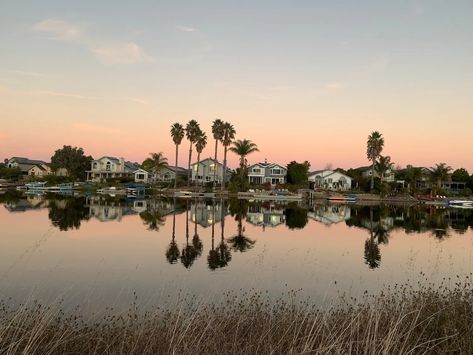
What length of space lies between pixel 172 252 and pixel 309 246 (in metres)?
11.2

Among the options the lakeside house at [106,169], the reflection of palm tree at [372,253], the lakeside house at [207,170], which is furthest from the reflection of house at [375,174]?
the reflection of palm tree at [372,253]

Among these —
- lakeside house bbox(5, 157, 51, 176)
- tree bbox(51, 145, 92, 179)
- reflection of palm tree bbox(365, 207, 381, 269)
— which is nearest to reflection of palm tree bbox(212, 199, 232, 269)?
reflection of palm tree bbox(365, 207, 381, 269)

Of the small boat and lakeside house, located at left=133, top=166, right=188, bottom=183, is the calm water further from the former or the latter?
lakeside house, located at left=133, top=166, right=188, bottom=183

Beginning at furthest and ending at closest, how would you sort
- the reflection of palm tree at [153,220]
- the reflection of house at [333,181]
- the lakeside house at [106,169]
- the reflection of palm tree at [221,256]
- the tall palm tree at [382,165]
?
the lakeside house at [106,169] < the reflection of house at [333,181] < the tall palm tree at [382,165] < the reflection of palm tree at [153,220] < the reflection of palm tree at [221,256]

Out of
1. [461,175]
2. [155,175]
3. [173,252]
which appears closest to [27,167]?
[155,175]

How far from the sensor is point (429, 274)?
23766 mm

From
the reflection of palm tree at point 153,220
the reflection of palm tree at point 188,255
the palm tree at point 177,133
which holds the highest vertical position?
the palm tree at point 177,133

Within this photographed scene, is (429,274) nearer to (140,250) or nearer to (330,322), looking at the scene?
(330,322)

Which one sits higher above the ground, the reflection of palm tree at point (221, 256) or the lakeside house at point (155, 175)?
the lakeside house at point (155, 175)

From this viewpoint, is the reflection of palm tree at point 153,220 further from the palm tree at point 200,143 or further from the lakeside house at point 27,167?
the lakeside house at point 27,167

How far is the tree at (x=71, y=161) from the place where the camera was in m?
141

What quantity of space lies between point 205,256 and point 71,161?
124829 millimetres

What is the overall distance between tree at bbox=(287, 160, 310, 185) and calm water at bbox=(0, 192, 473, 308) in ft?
226

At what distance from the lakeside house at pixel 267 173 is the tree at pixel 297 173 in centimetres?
183
